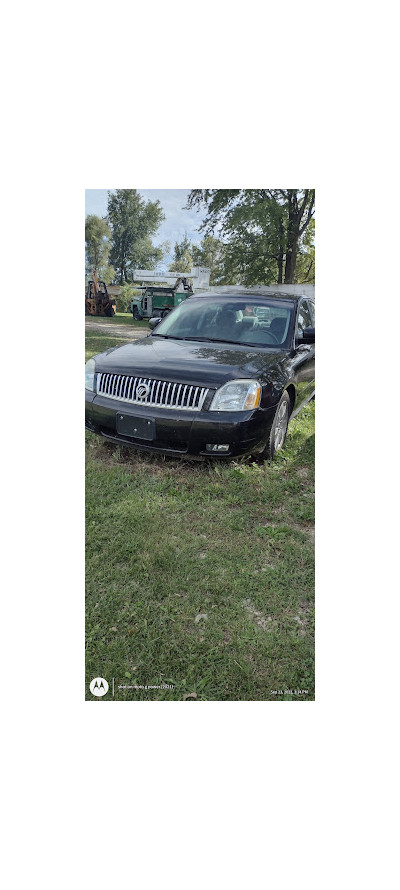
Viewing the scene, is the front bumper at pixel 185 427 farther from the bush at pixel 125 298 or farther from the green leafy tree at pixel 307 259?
the green leafy tree at pixel 307 259

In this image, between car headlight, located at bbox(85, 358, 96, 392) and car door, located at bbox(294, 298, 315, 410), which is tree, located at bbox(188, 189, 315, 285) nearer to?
car door, located at bbox(294, 298, 315, 410)

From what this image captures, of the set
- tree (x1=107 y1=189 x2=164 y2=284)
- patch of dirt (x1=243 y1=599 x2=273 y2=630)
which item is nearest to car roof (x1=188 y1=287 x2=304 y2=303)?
tree (x1=107 y1=189 x2=164 y2=284)

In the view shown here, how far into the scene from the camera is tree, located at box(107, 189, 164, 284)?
290 centimetres

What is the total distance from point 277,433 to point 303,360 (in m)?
0.48

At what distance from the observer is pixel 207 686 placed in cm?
248

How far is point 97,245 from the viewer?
9.77 feet

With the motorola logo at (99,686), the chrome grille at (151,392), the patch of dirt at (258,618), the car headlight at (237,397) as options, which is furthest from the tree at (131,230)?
the motorola logo at (99,686)

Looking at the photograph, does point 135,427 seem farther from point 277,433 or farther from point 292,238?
point 292,238

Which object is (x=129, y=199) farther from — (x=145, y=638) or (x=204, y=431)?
(x=145, y=638)

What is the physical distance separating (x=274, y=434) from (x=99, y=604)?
55.4 inches

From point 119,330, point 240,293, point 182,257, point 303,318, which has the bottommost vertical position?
point 119,330

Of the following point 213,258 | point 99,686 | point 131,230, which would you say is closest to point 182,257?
point 213,258

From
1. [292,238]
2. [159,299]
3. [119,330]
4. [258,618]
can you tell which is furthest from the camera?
[159,299]

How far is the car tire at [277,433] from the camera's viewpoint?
10.3 feet
